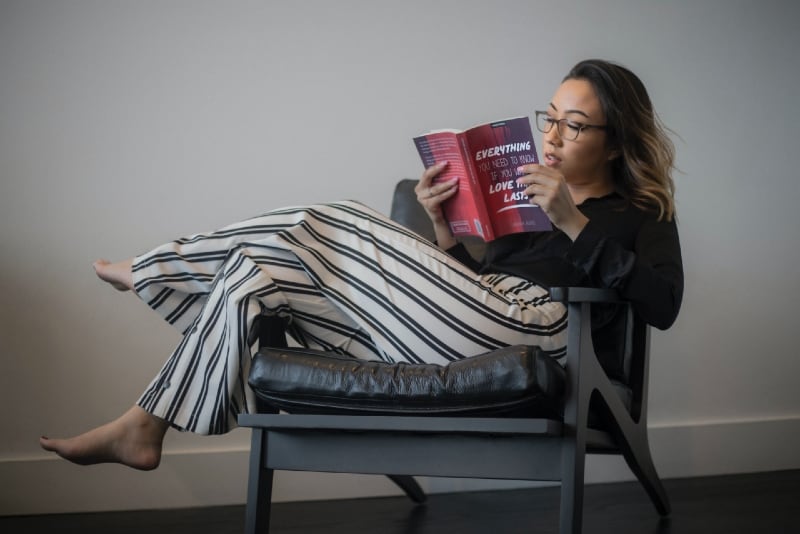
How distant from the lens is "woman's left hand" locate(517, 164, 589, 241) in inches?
60.9

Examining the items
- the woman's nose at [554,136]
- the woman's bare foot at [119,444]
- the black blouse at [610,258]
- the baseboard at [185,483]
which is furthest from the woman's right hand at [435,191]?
the baseboard at [185,483]

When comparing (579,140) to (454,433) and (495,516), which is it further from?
(495,516)

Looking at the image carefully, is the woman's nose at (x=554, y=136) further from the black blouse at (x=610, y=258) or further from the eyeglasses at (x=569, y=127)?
the black blouse at (x=610, y=258)

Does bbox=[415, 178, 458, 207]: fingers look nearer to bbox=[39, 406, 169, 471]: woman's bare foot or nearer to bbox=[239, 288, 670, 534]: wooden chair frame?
bbox=[239, 288, 670, 534]: wooden chair frame

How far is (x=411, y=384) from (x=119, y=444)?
0.54 metres

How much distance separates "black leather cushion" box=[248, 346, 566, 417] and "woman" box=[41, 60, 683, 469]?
0.33 feet

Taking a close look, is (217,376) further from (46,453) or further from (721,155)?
(721,155)

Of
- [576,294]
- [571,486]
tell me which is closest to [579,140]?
[576,294]

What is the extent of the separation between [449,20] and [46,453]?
67.4 inches

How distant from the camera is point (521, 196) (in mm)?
1612

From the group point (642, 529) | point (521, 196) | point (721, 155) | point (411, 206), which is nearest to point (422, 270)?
point (521, 196)

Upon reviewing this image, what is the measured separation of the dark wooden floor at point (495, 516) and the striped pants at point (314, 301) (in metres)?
0.58

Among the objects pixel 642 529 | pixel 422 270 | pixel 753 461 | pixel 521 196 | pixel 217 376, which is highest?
pixel 521 196

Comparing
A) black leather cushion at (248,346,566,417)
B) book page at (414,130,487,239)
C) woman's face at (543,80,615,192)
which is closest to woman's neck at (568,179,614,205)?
woman's face at (543,80,615,192)
